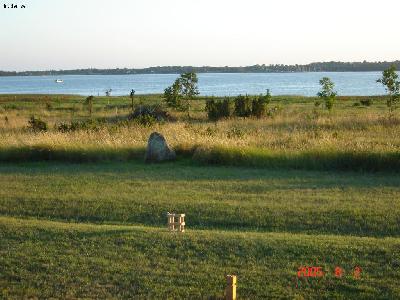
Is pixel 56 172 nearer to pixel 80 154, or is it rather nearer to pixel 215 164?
pixel 80 154

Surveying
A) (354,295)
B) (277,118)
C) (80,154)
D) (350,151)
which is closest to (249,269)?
(354,295)

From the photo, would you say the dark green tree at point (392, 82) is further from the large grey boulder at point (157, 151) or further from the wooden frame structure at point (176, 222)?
the wooden frame structure at point (176, 222)

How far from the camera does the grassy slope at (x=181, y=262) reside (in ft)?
21.4

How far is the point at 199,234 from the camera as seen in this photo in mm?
8750

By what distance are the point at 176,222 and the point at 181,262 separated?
52.6 inches

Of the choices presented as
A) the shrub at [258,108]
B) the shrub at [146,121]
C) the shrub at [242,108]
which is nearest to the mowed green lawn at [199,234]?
the shrub at [146,121]

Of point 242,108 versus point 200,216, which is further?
point 242,108

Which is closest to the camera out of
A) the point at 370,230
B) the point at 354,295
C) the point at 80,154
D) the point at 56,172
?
the point at 354,295

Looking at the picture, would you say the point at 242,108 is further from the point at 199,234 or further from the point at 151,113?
the point at 199,234

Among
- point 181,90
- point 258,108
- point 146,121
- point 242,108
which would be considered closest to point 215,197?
point 146,121

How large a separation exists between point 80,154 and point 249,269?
11.6 metres

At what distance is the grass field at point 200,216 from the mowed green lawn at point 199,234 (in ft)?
0.08

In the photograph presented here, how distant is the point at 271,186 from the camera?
13188 millimetres

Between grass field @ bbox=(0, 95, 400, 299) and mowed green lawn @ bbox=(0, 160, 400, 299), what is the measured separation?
24 mm
